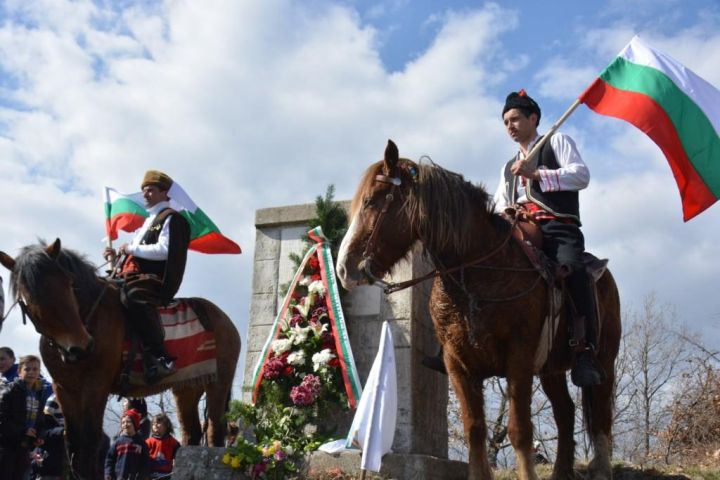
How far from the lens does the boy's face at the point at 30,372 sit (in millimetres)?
7574

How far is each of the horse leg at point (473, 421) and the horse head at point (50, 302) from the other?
3.09 m

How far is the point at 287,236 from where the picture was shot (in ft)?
28.2

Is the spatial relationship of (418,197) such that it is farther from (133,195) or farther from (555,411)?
(133,195)

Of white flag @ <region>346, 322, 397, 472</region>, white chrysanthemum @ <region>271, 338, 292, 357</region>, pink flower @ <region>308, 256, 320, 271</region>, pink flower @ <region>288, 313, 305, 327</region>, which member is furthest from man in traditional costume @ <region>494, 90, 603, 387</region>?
white chrysanthemum @ <region>271, 338, 292, 357</region>

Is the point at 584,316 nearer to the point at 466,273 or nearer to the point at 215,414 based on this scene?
the point at 466,273

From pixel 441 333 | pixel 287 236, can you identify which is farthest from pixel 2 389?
pixel 441 333

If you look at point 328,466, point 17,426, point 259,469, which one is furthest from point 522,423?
point 17,426

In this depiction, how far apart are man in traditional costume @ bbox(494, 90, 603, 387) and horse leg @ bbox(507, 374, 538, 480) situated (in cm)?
65

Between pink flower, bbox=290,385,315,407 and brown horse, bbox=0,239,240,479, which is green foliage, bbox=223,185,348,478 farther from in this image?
brown horse, bbox=0,239,240,479

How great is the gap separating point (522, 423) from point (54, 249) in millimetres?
4205

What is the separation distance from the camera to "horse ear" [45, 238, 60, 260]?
21.4ft

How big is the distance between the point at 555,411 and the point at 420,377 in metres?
1.36

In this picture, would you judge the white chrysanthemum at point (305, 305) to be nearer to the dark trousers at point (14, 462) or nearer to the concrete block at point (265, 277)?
the concrete block at point (265, 277)

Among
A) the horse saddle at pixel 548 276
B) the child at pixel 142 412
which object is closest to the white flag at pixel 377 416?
the horse saddle at pixel 548 276
